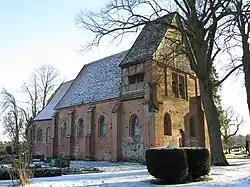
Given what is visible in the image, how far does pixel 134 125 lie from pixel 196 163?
16.0m

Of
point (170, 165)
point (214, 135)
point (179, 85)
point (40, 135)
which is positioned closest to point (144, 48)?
point (179, 85)

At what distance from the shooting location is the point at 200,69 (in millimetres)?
21844

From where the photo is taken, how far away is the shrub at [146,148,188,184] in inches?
515

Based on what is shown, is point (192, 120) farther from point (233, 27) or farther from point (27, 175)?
point (27, 175)

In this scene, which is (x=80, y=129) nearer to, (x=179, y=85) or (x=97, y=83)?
(x=97, y=83)

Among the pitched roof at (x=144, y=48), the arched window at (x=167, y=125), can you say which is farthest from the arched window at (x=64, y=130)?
the arched window at (x=167, y=125)

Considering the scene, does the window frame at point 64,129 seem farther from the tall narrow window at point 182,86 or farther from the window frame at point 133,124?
the tall narrow window at point 182,86

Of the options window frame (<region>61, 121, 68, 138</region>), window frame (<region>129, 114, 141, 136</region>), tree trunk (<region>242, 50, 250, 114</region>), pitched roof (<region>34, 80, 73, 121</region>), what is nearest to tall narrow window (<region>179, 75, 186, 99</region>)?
window frame (<region>129, 114, 141, 136</region>)

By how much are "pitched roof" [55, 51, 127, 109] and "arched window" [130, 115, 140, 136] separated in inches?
131

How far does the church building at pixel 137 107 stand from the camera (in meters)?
28.1

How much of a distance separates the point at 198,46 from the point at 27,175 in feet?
47.0

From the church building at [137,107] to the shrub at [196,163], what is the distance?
11.8 meters

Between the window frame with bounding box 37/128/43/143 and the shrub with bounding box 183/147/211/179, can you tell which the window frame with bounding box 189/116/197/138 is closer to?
the shrub with bounding box 183/147/211/179

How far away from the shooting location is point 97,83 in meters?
37.0
